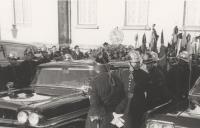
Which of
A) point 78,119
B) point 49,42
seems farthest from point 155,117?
point 49,42

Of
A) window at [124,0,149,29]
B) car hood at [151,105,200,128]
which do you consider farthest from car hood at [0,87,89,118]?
window at [124,0,149,29]

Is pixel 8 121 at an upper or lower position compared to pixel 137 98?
lower

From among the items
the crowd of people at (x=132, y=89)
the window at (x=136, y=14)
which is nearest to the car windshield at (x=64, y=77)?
the crowd of people at (x=132, y=89)

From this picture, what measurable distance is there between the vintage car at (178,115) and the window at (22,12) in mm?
13276

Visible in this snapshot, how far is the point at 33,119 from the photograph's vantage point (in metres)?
4.89

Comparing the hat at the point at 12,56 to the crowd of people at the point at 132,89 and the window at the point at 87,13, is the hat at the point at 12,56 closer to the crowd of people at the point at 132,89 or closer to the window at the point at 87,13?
the crowd of people at the point at 132,89

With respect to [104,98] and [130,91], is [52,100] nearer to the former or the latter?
[104,98]

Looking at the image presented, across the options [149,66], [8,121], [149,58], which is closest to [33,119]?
[8,121]

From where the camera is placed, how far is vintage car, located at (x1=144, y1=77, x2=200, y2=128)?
4.18 m

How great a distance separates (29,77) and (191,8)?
595 centimetres

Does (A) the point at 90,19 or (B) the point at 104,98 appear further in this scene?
(A) the point at 90,19

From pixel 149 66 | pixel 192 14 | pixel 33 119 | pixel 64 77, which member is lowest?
pixel 33 119

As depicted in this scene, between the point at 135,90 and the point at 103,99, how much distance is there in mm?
895

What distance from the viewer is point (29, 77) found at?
9.50 metres
